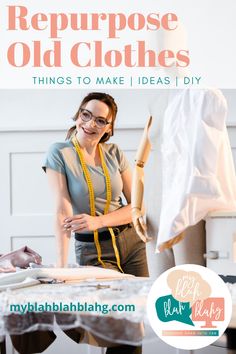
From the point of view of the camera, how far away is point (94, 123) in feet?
6.54

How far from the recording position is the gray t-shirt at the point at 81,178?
1985 mm

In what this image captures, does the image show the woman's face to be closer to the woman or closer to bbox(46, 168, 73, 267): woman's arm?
the woman

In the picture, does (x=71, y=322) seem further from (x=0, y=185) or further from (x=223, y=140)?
(x=0, y=185)

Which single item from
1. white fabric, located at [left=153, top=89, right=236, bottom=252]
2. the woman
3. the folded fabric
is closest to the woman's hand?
the woman

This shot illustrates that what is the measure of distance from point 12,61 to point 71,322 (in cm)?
89

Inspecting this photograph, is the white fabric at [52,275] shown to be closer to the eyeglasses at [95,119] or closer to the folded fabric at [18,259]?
the folded fabric at [18,259]

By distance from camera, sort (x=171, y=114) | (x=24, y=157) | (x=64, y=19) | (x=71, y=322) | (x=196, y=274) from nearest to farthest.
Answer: (x=71, y=322)
(x=196, y=274)
(x=171, y=114)
(x=64, y=19)
(x=24, y=157)

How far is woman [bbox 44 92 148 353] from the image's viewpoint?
1.98 metres

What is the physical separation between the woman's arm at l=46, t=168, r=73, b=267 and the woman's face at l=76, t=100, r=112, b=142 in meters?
0.15

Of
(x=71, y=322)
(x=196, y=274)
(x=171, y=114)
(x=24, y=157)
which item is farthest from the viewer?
(x=24, y=157)

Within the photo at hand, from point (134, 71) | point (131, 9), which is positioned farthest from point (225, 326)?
point (131, 9)

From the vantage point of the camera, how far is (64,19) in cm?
180

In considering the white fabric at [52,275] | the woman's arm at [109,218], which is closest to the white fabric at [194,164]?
the white fabric at [52,275]

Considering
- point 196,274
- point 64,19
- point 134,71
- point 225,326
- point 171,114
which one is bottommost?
point 225,326
